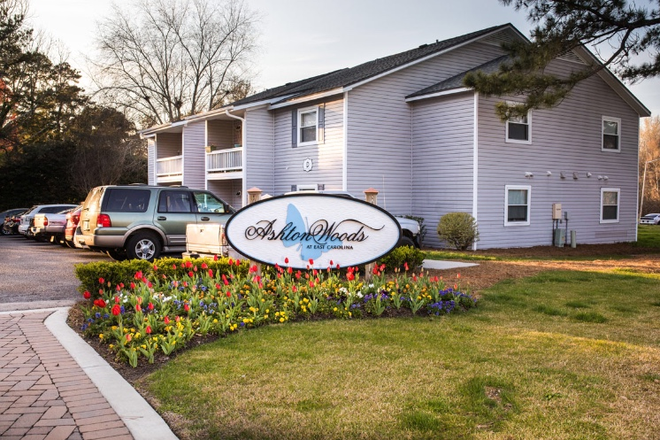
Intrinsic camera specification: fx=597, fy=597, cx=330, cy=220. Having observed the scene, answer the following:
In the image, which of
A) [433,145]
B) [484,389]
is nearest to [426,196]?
[433,145]

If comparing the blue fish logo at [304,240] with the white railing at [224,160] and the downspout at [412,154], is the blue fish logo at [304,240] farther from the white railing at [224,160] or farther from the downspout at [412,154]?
the white railing at [224,160]

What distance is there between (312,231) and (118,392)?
15.8ft

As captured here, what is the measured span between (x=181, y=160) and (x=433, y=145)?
1303cm

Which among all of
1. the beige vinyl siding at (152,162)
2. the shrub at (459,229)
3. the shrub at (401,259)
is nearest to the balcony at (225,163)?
the beige vinyl siding at (152,162)

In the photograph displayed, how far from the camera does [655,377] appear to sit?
5074mm

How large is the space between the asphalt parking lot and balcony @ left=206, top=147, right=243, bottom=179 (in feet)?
23.3

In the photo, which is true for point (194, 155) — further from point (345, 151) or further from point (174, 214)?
point (174, 214)

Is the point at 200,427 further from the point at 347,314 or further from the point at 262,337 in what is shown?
the point at 347,314

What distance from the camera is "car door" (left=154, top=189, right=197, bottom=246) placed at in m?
14.7

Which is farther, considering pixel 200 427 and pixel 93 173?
pixel 93 173

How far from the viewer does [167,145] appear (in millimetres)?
31578

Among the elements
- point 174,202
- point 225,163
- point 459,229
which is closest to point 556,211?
point 459,229

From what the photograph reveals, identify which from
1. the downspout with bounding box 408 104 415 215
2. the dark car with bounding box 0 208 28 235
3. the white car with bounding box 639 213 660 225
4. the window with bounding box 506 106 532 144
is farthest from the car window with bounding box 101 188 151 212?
the white car with bounding box 639 213 660 225

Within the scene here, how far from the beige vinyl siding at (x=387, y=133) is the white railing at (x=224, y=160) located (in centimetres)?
A: 535
